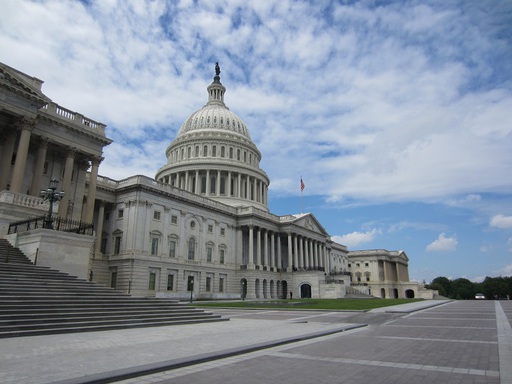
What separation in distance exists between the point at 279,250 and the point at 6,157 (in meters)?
55.0

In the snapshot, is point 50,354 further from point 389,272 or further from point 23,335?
point 389,272

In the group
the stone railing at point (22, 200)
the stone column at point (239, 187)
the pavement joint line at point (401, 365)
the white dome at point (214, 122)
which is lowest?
the pavement joint line at point (401, 365)

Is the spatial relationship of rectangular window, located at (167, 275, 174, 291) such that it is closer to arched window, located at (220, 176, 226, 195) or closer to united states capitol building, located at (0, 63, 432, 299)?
united states capitol building, located at (0, 63, 432, 299)

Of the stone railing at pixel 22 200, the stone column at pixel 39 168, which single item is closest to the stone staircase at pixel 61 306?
the stone railing at pixel 22 200

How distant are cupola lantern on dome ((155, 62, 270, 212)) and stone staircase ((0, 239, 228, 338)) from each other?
60.3 metres

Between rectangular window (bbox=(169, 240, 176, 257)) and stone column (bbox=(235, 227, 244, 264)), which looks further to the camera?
stone column (bbox=(235, 227, 244, 264))

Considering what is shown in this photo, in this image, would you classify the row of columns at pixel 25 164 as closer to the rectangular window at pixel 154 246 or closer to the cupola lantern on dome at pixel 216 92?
→ the rectangular window at pixel 154 246

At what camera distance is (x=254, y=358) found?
34.8 feet

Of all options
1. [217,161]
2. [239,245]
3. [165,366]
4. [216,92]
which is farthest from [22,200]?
[216,92]

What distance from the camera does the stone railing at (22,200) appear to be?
27119mm

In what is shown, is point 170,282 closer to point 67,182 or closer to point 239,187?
point 67,182

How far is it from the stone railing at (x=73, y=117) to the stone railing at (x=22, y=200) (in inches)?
485

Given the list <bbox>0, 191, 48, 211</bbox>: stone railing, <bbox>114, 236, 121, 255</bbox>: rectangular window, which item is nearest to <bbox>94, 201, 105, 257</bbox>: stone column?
<bbox>114, 236, 121, 255</bbox>: rectangular window

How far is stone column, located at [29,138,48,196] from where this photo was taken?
34938mm
